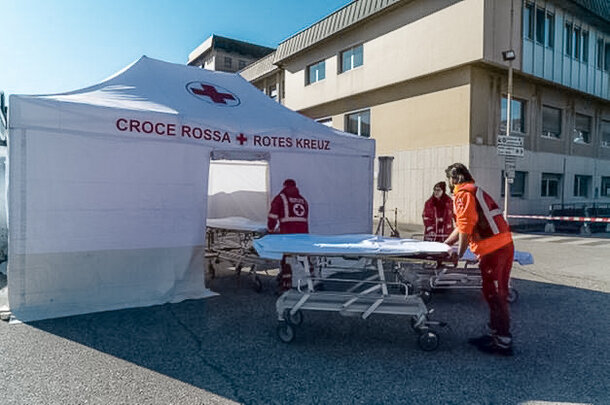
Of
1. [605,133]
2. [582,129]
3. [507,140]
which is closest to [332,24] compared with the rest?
[507,140]

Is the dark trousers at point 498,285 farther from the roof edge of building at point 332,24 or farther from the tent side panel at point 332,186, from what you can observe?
the roof edge of building at point 332,24

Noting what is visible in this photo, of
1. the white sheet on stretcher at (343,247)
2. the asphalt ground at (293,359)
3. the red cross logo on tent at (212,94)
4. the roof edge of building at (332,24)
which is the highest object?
the roof edge of building at (332,24)

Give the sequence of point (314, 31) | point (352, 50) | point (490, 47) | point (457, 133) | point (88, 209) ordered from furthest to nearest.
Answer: point (314, 31) → point (352, 50) → point (457, 133) → point (490, 47) → point (88, 209)

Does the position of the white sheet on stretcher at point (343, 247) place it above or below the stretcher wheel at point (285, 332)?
above

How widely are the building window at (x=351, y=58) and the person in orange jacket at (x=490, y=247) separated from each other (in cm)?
1641

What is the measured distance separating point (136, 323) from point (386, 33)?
54.0 ft

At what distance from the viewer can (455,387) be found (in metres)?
3.51

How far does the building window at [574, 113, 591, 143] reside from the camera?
19.8 metres

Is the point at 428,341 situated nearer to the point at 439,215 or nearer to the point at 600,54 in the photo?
the point at 439,215

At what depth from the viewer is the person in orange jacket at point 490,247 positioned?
4152mm

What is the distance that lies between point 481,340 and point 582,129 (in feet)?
66.5

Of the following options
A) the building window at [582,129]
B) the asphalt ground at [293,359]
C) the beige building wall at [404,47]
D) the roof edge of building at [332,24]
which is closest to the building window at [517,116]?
the beige building wall at [404,47]

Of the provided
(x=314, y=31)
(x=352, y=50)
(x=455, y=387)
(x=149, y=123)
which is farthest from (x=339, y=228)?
(x=314, y=31)

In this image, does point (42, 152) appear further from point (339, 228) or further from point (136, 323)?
point (339, 228)
